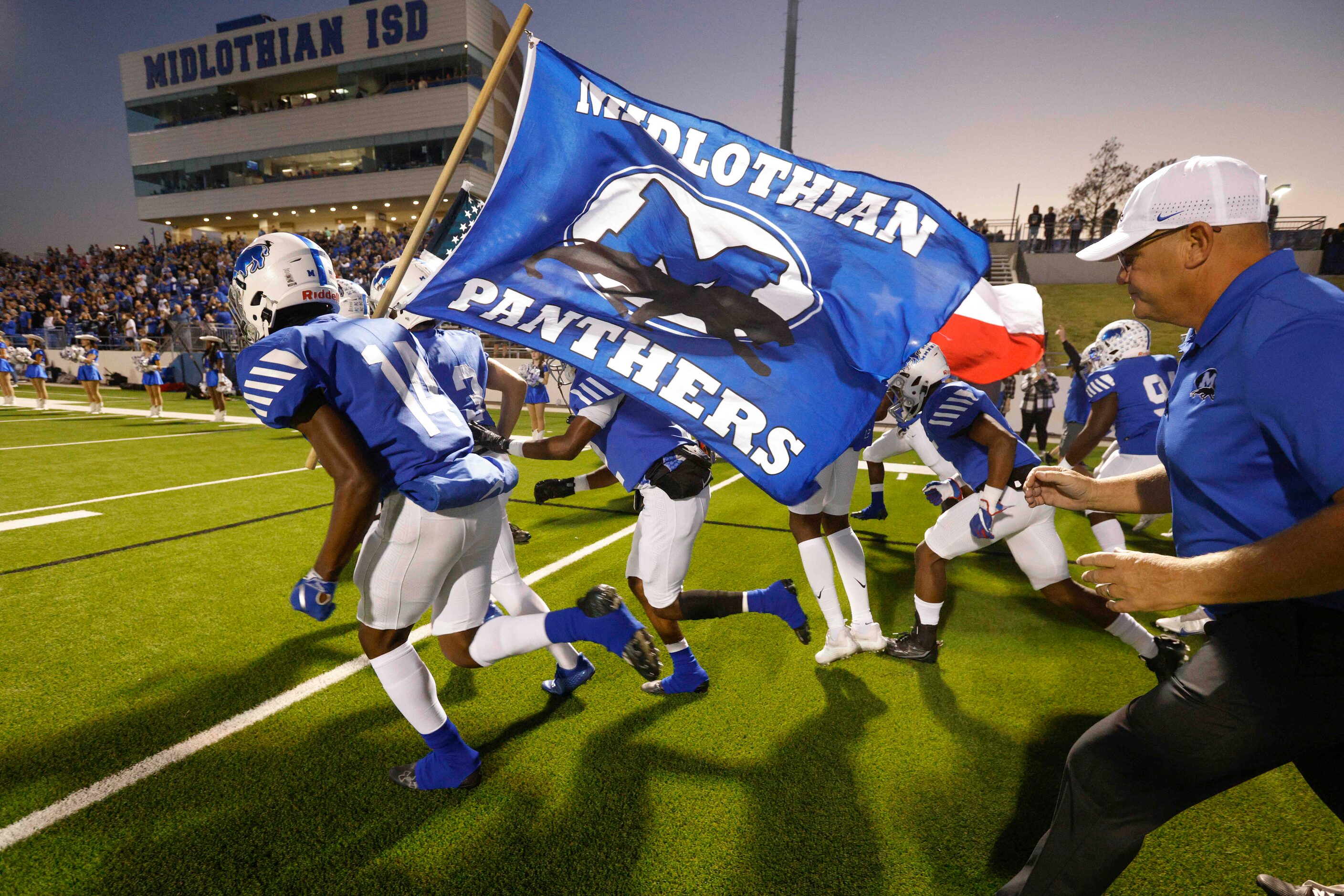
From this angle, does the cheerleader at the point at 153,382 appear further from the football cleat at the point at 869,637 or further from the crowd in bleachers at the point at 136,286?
the football cleat at the point at 869,637

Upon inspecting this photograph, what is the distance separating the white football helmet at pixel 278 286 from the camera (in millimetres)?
2367

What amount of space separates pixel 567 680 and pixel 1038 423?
11894mm

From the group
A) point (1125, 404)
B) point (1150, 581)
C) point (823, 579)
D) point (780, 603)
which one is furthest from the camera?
point (1125, 404)

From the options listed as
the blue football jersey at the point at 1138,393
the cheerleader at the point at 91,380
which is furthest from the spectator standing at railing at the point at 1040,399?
the cheerleader at the point at 91,380

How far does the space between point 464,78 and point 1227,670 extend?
5195 cm

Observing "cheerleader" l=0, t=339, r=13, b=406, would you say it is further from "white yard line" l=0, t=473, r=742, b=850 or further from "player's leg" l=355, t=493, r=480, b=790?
"player's leg" l=355, t=493, r=480, b=790

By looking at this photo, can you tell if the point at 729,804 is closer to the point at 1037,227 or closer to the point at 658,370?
the point at 658,370

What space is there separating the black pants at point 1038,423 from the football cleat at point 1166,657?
29.0 feet

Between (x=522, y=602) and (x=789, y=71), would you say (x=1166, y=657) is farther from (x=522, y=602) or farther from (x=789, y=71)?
(x=789, y=71)

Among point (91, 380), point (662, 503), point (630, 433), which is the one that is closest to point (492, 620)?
point (662, 503)

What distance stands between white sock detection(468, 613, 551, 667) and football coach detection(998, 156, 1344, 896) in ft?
6.03

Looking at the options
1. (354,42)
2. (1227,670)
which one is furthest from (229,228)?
(1227,670)

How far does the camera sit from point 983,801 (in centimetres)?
260

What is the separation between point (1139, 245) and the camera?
168 cm
